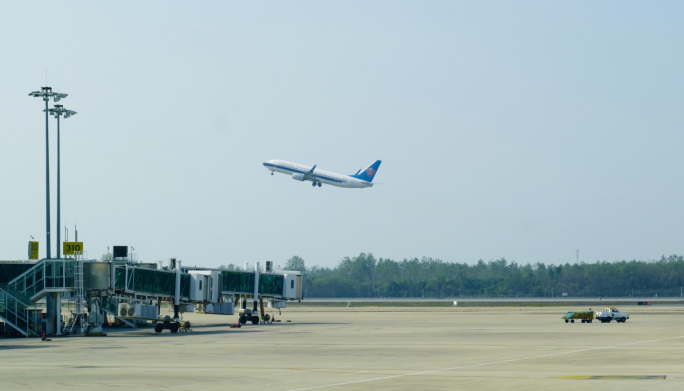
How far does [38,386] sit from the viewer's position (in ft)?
118

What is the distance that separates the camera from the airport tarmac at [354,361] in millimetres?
35875

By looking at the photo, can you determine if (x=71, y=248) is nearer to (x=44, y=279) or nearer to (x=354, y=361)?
(x=44, y=279)

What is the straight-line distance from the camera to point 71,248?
75.2m

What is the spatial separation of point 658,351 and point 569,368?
12.0 meters

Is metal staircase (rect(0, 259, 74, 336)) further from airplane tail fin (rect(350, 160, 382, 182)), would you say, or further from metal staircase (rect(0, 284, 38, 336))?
airplane tail fin (rect(350, 160, 382, 182))

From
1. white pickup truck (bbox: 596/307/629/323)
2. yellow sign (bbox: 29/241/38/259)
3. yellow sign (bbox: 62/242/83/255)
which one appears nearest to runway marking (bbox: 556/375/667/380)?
yellow sign (bbox: 62/242/83/255)

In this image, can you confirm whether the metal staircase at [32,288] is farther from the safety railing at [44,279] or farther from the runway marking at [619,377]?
the runway marking at [619,377]

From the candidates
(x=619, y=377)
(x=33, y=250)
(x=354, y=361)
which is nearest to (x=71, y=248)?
(x=33, y=250)

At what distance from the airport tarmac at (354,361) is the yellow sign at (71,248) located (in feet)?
24.8

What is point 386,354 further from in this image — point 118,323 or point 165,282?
point 118,323

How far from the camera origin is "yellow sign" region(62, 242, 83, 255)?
2943 inches

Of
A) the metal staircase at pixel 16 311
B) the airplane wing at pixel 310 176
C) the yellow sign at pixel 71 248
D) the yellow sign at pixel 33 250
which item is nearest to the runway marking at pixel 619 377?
the yellow sign at pixel 71 248

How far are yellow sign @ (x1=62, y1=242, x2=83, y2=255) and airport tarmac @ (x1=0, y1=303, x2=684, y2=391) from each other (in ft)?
24.8

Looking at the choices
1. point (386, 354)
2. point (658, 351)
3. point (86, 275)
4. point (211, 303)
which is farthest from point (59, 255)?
point (658, 351)
